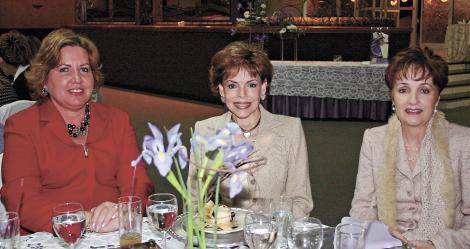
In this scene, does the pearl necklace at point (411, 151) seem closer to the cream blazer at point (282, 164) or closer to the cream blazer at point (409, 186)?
the cream blazer at point (409, 186)

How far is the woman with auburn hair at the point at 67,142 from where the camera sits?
7.72 ft

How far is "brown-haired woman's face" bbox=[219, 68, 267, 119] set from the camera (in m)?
2.55

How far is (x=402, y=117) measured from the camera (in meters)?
2.37

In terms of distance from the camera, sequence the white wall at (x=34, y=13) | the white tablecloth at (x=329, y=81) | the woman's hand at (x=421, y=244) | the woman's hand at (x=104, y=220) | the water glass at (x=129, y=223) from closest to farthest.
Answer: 1. the water glass at (x=129, y=223)
2. the woman's hand at (x=104, y=220)
3. the woman's hand at (x=421, y=244)
4. the white tablecloth at (x=329, y=81)
5. the white wall at (x=34, y=13)

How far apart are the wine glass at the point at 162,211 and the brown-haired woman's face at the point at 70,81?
0.99 metres

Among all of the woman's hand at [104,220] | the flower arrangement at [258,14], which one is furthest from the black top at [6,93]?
the flower arrangement at [258,14]

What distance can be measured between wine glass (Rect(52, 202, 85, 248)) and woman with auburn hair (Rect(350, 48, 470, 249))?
130cm

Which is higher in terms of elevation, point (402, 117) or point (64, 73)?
point (64, 73)

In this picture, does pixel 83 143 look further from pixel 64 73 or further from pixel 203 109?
pixel 203 109

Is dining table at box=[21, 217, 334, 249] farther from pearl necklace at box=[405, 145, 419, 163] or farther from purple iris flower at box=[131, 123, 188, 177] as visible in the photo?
pearl necklace at box=[405, 145, 419, 163]

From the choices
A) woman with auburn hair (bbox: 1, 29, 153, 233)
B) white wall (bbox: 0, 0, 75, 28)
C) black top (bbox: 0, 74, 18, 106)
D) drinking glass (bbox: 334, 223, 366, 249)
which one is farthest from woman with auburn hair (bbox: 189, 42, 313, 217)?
white wall (bbox: 0, 0, 75, 28)

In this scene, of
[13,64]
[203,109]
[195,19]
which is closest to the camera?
[13,64]

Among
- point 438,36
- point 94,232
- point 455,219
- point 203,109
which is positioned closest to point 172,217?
point 94,232

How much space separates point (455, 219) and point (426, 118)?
443 millimetres
